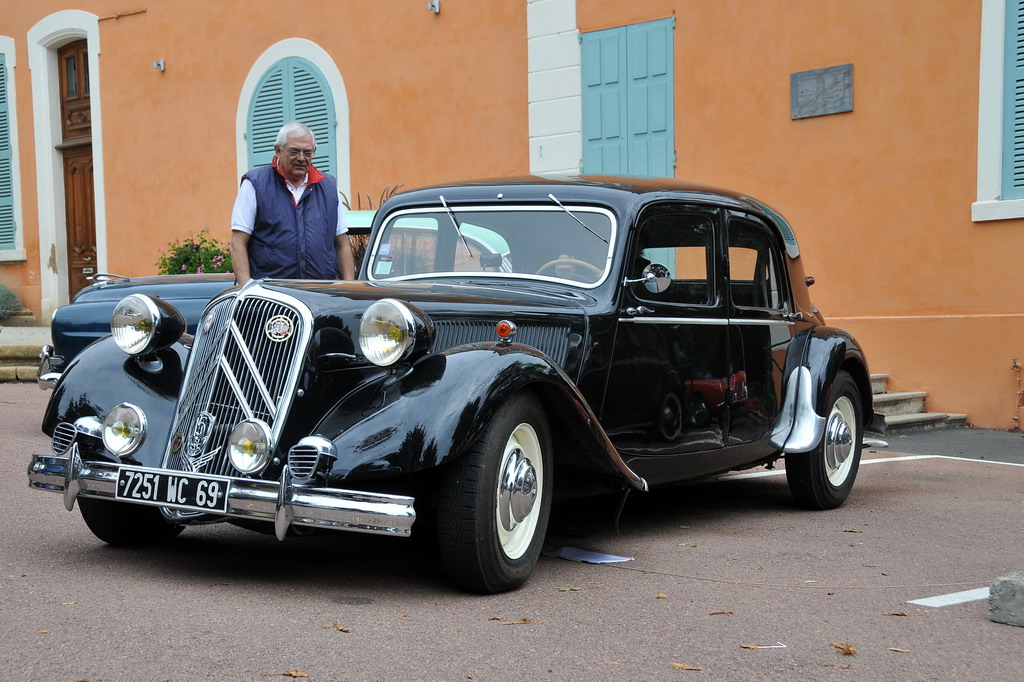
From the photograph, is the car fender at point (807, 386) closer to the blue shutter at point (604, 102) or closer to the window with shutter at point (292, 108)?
the blue shutter at point (604, 102)

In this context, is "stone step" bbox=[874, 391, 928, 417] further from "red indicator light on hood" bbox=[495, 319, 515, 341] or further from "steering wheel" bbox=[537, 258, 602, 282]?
"red indicator light on hood" bbox=[495, 319, 515, 341]

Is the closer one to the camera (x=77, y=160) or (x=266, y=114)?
(x=266, y=114)

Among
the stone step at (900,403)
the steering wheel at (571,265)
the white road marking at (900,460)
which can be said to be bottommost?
the white road marking at (900,460)

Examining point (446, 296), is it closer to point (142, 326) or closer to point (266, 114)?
point (142, 326)

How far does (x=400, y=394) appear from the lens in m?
3.95

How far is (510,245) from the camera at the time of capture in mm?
5188

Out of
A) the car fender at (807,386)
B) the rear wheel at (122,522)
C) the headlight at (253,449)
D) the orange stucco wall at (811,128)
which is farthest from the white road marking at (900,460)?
the headlight at (253,449)

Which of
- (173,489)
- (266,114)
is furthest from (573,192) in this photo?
(266,114)

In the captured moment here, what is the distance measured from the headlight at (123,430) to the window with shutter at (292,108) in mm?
10241

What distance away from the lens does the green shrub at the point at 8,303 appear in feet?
55.0

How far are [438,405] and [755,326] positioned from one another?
93.5 inches

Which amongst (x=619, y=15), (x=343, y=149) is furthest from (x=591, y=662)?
(x=343, y=149)

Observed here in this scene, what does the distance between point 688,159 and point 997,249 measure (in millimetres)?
3025

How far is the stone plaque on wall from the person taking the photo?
10234 millimetres
